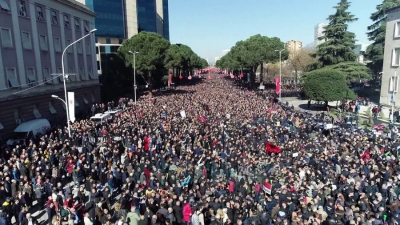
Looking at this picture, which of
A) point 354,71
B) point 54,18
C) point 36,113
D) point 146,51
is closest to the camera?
point 36,113

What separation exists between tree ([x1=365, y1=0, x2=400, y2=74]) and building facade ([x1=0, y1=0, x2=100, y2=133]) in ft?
137

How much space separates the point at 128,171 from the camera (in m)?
14.2

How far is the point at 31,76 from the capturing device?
27.5m

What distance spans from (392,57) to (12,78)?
39742mm

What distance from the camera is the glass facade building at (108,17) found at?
217ft

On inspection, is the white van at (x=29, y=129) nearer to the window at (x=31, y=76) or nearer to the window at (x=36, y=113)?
the window at (x=36, y=113)

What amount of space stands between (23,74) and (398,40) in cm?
3911

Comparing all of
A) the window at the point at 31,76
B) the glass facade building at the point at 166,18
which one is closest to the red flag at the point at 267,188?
the window at the point at 31,76

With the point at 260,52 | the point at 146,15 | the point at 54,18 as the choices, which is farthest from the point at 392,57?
the point at 146,15

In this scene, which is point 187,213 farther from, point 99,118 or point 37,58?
point 37,58

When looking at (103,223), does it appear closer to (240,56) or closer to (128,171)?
(128,171)

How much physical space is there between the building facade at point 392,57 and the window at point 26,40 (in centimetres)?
3719

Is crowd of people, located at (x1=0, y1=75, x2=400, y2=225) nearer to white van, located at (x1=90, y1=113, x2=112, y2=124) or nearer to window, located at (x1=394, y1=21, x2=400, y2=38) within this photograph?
white van, located at (x1=90, y1=113, x2=112, y2=124)

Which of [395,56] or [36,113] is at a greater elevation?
[395,56]
